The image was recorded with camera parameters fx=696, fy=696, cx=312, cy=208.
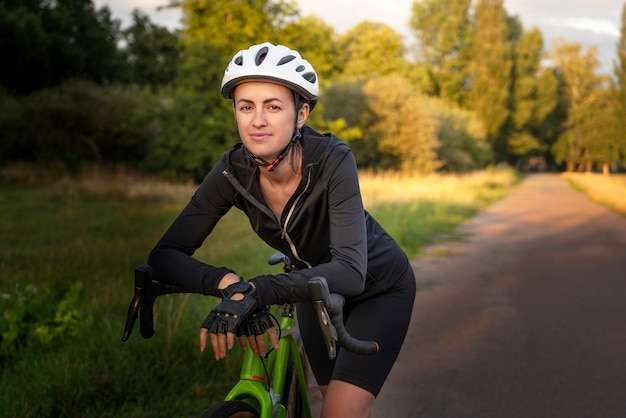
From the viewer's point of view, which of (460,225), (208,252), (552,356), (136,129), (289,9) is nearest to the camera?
(552,356)

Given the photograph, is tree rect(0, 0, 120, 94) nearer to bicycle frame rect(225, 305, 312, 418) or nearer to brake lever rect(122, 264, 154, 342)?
bicycle frame rect(225, 305, 312, 418)

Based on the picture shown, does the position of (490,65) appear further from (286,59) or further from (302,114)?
(286,59)

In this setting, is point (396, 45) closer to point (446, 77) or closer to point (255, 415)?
point (446, 77)

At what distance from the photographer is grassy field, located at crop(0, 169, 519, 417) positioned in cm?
434

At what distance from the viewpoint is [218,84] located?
22359 mm

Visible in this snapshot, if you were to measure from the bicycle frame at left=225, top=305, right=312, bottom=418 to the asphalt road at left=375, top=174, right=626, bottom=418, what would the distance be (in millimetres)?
1664

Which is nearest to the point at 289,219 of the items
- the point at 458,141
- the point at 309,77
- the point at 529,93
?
the point at 309,77

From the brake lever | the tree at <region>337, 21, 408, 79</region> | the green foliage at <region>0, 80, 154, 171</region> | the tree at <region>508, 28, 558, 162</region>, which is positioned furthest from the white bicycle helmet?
the tree at <region>508, 28, 558, 162</region>

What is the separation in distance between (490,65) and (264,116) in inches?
2386

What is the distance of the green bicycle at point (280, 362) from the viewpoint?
1.98 m

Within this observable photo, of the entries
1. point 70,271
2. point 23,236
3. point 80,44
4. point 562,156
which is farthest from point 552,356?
point 562,156

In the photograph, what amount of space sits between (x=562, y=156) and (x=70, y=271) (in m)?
79.3

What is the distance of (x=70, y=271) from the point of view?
894 centimetres

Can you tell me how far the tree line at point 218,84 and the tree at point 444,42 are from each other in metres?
0.13
